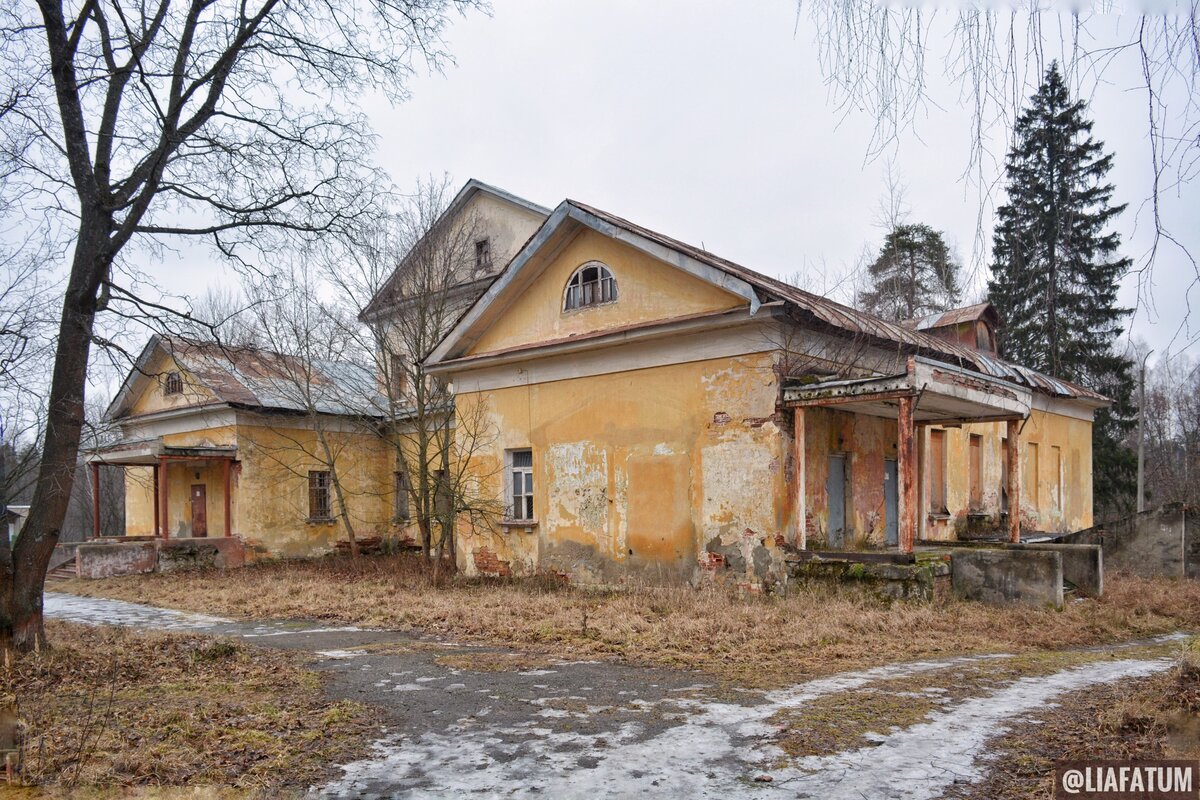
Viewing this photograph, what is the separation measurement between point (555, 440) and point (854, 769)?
34.5 ft

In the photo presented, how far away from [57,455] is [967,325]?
1983cm

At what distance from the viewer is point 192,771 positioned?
4793 millimetres

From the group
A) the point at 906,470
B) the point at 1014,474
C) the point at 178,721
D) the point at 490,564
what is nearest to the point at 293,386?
the point at 490,564

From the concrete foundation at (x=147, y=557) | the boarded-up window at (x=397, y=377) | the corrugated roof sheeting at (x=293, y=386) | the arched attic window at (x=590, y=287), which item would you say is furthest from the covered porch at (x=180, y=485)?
the arched attic window at (x=590, y=287)

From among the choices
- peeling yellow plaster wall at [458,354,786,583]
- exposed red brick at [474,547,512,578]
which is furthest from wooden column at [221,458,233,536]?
exposed red brick at [474,547,512,578]

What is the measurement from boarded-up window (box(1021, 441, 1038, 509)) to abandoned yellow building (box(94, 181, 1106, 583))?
112cm

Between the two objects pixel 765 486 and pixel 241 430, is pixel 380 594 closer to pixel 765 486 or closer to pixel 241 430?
pixel 765 486

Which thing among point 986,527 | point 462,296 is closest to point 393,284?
point 462,296

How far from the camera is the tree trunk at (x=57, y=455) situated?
27.5ft

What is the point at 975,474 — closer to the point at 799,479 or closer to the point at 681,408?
the point at 799,479

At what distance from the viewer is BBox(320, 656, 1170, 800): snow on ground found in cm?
450

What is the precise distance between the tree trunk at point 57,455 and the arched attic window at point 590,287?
25.3ft

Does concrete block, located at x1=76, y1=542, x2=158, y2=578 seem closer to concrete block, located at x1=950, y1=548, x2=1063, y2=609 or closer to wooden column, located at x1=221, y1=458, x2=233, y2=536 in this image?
wooden column, located at x1=221, y1=458, x2=233, y2=536

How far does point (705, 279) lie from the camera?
12.4 metres
